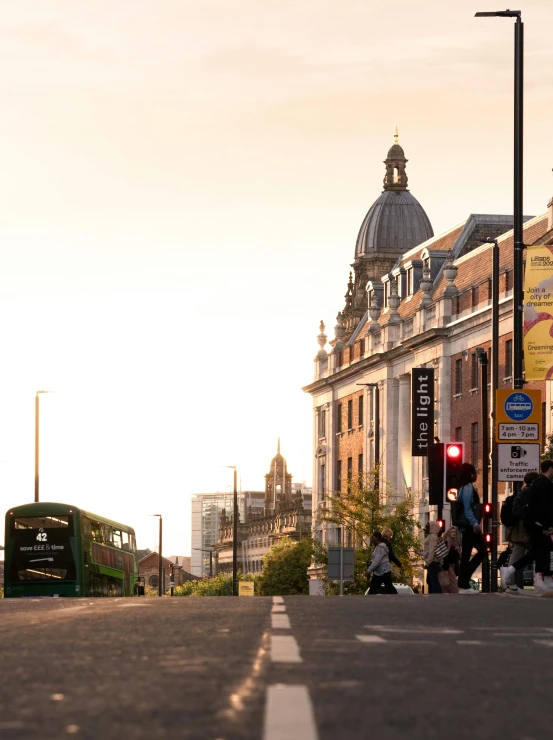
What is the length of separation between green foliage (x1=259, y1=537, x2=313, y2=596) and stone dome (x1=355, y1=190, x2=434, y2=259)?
23365 mm

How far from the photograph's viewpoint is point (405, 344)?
9006cm

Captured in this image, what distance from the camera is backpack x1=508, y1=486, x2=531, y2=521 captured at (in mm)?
22484

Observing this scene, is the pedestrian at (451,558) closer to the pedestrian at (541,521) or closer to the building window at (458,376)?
the pedestrian at (541,521)

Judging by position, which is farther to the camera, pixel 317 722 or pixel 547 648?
pixel 547 648

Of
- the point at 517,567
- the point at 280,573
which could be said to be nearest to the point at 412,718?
the point at 517,567

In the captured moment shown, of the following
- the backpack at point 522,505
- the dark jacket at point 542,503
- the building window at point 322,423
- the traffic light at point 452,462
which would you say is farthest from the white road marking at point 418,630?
the building window at point 322,423

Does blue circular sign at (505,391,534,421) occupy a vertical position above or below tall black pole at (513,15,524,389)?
below

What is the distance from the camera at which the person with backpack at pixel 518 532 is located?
74.2ft

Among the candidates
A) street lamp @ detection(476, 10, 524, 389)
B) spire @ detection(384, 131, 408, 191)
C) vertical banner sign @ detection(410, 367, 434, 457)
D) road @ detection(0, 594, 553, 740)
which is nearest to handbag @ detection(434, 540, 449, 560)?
street lamp @ detection(476, 10, 524, 389)

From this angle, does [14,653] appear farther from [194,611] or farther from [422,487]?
[422,487]

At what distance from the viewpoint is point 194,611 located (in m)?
13.8

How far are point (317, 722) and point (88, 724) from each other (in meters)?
0.70

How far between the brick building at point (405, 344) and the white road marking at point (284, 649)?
58.4m

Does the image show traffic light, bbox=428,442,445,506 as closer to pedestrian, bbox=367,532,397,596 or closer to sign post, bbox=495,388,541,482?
pedestrian, bbox=367,532,397,596
